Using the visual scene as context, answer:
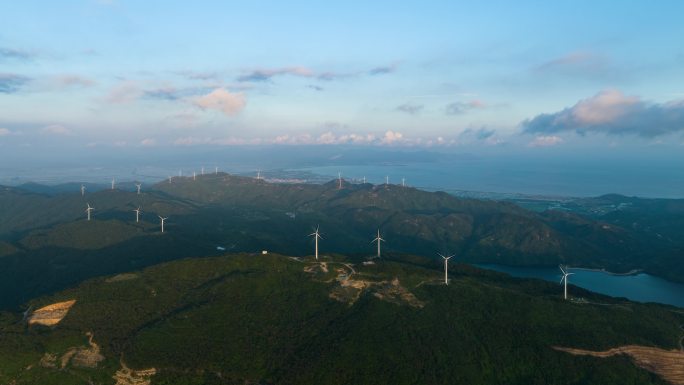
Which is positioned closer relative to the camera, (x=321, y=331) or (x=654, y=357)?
(x=654, y=357)

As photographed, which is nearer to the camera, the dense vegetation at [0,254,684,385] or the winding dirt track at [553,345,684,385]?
the dense vegetation at [0,254,684,385]

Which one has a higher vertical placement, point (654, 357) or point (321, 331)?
point (321, 331)

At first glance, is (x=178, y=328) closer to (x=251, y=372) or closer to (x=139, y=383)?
(x=139, y=383)

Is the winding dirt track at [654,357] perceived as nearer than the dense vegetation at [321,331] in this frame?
No

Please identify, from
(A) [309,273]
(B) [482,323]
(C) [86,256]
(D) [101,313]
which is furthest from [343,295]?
(C) [86,256]
